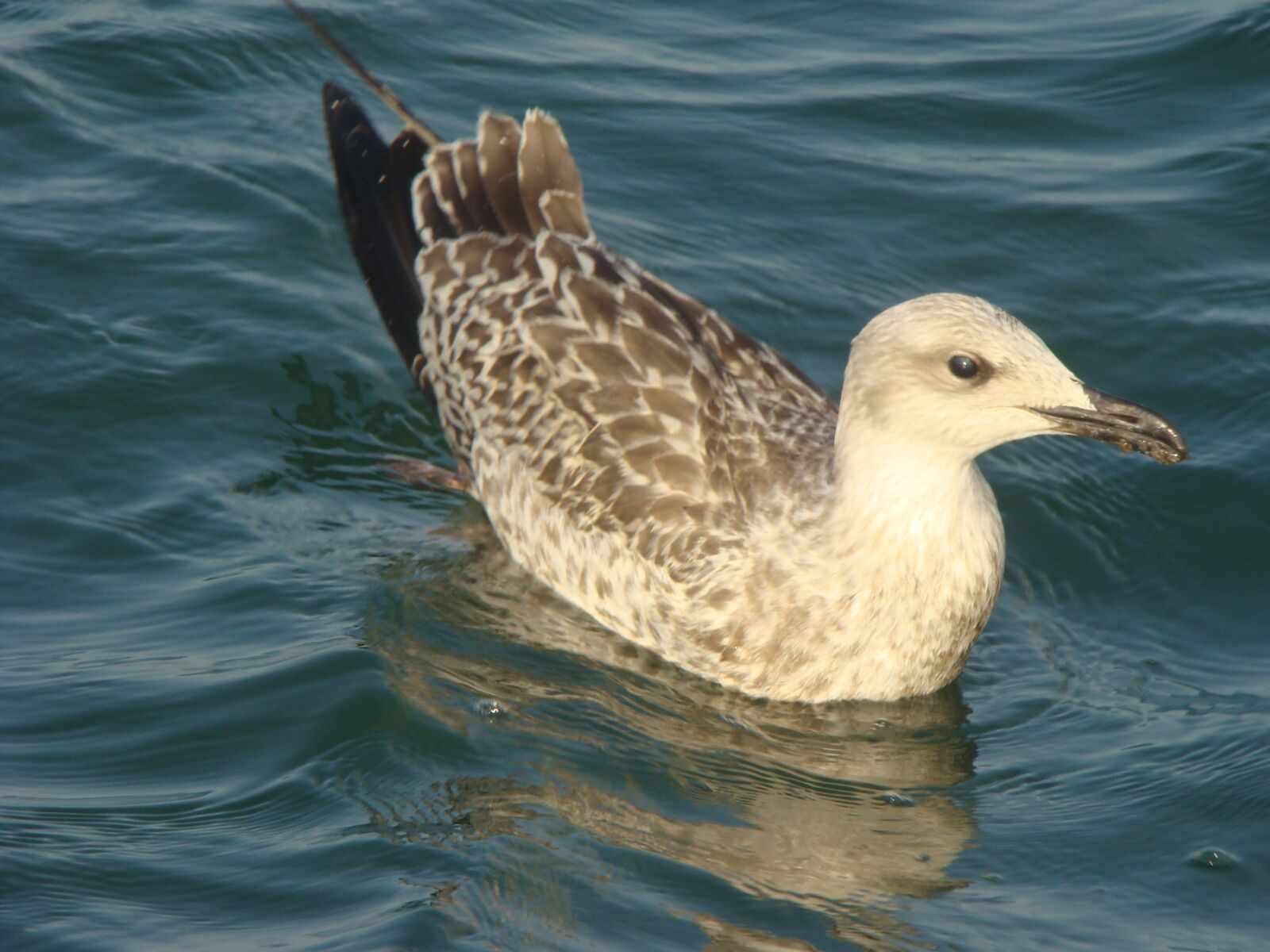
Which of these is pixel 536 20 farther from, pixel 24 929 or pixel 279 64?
pixel 24 929

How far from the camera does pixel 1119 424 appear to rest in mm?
5859

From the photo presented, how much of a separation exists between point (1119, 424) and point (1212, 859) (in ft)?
4.60

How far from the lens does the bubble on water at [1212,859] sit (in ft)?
18.5

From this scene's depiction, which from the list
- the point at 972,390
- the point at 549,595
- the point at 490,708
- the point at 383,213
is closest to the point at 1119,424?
the point at 972,390

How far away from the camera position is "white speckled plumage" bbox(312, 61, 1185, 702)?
6.14 metres

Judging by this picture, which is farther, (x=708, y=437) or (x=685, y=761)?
(x=708, y=437)

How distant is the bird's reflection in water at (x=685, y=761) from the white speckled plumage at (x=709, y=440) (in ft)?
0.57

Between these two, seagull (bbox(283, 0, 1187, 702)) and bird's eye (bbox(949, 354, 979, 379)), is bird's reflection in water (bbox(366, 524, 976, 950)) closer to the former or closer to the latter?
seagull (bbox(283, 0, 1187, 702))

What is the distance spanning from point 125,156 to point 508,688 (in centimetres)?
478

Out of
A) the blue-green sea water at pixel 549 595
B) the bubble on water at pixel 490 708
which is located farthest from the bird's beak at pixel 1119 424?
the bubble on water at pixel 490 708

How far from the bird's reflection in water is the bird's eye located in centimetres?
135

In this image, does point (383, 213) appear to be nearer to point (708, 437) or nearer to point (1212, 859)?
point (708, 437)

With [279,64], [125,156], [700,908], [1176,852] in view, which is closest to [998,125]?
[279,64]

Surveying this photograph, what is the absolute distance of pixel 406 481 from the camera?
26.3 ft
